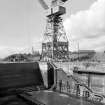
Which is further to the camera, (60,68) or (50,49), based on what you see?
(50,49)

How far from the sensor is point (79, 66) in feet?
61.8

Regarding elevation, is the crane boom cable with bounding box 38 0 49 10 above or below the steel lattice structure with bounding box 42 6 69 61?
above

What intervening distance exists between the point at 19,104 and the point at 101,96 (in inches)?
327

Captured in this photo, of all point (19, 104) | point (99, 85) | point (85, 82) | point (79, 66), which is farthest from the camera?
point (79, 66)

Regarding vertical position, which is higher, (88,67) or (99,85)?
(88,67)

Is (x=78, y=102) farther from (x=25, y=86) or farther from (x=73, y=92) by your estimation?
(x=25, y=86)

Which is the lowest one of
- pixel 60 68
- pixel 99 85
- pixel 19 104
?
pixel 19 104

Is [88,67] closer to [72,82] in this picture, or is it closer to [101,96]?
[72,82]

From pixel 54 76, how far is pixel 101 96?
23.8 ft

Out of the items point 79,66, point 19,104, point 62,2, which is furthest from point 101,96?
point 62,2

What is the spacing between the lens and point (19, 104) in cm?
1450

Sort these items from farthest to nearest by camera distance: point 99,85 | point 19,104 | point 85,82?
point 85,82, point 99,85, point 19,104

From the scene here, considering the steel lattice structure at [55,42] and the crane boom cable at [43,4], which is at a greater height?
the crane boom cable at [43,4]

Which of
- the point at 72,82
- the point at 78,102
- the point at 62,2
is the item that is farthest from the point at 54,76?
the point at 62,2
